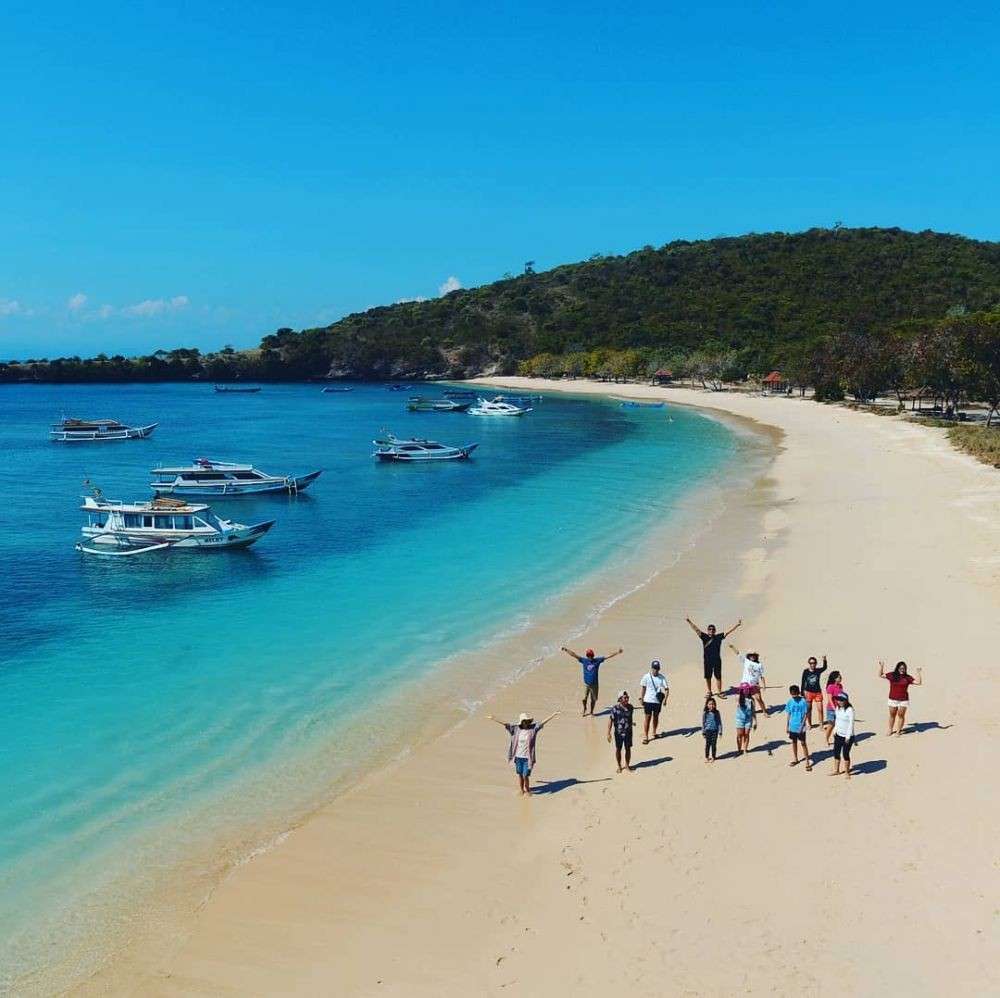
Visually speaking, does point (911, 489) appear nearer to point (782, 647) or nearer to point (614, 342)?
point (782, 647)

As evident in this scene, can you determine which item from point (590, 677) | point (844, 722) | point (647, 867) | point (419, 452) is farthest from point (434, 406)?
point (647, 867)

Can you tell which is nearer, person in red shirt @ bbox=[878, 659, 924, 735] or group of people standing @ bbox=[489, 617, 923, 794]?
group of people standing @ bbox=[489, 617, 923, 794]

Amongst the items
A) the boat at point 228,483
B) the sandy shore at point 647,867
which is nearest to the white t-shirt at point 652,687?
the sandy shore at point 647,867

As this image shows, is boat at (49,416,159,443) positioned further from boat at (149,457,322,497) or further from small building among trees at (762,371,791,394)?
small building among trees at (762,371,791,394)

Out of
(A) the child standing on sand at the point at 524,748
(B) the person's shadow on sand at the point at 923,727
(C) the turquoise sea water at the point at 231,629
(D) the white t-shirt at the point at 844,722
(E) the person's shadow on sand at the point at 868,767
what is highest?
(D) the white t-shirt at the point at 844,722

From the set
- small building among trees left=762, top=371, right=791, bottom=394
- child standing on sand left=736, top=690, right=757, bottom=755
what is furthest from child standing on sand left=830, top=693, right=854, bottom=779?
small building among trees left=762, top=371, right=791, bottom=394

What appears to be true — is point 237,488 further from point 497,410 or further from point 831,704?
point 497,410

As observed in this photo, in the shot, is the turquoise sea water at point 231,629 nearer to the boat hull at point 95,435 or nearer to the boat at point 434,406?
the boat hull at point 95,435
